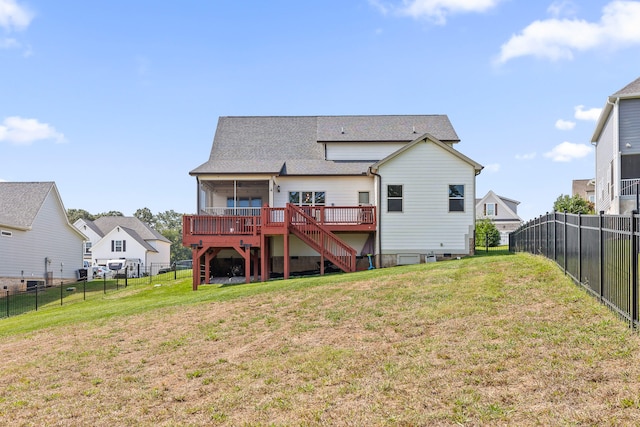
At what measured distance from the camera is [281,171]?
22.8 metres

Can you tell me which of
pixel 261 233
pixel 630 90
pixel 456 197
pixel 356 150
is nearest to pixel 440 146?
pixel 456 197

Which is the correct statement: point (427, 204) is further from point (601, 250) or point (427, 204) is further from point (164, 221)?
point (164, 221)

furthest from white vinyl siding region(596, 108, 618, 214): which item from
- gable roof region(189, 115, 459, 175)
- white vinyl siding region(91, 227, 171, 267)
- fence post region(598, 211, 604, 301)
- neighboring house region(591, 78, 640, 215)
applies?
white vinyl siding region(91, 227, 171, 267)

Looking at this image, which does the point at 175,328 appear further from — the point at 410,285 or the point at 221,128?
the point at 221,128

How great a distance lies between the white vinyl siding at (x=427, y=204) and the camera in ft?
67.9

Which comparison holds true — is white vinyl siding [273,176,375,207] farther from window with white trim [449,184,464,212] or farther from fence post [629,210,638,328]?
fence post [629,210,638,328]

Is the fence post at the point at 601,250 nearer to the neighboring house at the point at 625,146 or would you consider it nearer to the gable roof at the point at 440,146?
the gable roof at the point at 440,146

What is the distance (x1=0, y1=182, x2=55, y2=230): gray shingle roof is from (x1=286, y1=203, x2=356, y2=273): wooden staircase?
1893 cm

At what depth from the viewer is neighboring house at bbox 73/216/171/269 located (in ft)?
174

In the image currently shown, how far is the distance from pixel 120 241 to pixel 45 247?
20085 millimetres

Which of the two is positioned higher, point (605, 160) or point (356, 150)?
point (356, 150)

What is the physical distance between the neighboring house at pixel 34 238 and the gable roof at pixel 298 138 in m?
14.0

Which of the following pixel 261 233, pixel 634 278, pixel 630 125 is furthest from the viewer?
pixel 630 125

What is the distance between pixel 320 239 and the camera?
20.0m
